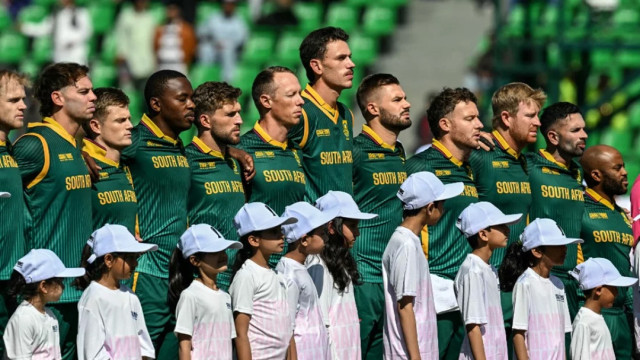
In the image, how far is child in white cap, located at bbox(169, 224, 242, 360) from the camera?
8.62 m

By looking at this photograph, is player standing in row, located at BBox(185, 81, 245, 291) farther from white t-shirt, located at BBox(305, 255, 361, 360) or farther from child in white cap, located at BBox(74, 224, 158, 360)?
child in white cap, located at BBox(74, 224, 158, 360)

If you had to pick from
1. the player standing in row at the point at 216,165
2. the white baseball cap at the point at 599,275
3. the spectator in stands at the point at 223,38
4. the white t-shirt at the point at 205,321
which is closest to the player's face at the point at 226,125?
the player standing in row at the point at 216,165

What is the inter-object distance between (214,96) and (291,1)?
40.0 feet

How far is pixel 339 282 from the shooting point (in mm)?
9438

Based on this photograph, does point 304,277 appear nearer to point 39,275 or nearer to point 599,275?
point 39,275

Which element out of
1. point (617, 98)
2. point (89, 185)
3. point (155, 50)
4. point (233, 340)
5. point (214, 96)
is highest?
point (155, 50)

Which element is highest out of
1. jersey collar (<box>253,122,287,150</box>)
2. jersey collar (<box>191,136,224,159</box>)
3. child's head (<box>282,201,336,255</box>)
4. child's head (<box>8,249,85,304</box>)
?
jersey collar (<box>253,122,287,150</box>)

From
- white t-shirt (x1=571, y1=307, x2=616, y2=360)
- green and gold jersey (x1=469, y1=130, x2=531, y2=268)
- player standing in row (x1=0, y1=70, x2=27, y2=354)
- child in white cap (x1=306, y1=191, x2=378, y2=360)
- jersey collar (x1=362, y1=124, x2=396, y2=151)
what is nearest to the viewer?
player standing in row (x1=0, y1=70, x2=27, y2=354)

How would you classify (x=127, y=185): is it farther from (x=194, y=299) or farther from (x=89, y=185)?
(x=194, y=299)

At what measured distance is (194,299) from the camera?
28.3 ft

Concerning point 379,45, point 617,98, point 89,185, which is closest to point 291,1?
point 379,45

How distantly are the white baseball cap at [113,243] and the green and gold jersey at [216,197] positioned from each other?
1.01 meters

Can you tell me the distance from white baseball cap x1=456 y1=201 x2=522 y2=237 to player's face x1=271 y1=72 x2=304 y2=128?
1.27m

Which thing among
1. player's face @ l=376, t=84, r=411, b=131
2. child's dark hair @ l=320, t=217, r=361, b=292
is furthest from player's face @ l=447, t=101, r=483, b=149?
child's dark hair @ l=320, t=217, r=361, b=292
